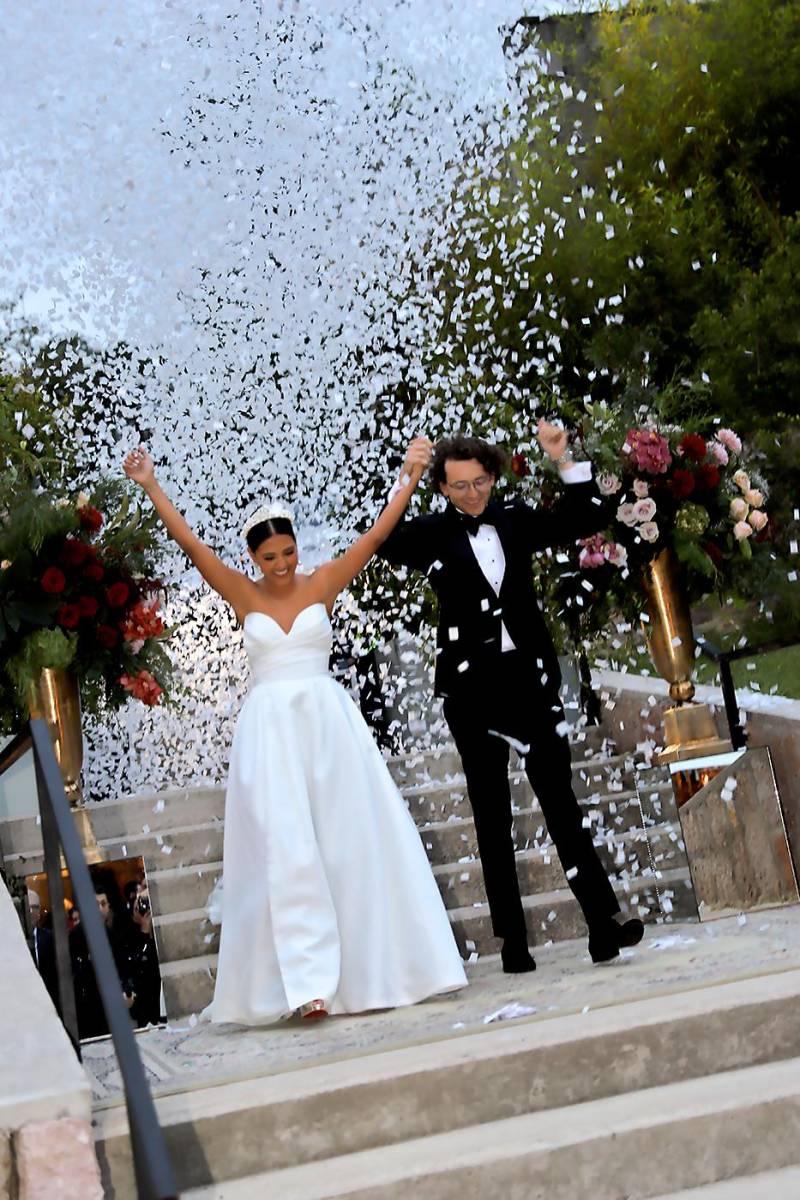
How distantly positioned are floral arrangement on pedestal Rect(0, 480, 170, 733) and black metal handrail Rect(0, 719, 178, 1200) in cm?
127

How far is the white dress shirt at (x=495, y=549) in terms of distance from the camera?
584 cm

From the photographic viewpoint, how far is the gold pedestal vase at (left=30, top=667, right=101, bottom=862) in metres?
7.13

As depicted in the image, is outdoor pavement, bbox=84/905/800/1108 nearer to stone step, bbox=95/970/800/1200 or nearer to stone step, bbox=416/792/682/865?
stone step, bbox=95/970/800/1200

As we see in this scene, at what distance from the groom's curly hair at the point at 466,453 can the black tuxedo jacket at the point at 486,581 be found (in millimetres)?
182

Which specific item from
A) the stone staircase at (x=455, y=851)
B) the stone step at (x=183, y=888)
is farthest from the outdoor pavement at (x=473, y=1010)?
the stone step at (x=183, y=888)

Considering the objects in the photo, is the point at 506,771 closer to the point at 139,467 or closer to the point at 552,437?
the point at 552,437

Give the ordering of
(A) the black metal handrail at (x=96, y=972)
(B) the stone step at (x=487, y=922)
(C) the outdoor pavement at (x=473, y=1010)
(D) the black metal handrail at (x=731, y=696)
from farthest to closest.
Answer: (D) the black metal handrail at (x=731, y=696)
(B) the stone step at (x=487, y=922)
(C) the outdoor pavement at (x=473, y=1010)
(A) the black metal handrail at (x=96, y=972)

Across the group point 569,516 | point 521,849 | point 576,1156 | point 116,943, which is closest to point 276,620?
point 569,516

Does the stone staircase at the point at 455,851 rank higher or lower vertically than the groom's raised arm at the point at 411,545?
lower

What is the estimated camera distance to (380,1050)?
4648mm

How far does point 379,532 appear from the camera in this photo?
5.86 meters

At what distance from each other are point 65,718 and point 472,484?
8.03 ft

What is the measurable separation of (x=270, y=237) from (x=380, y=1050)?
30.5 ft

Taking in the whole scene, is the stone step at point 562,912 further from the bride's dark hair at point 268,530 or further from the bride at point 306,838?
the bride's dark hair at point 268,530
